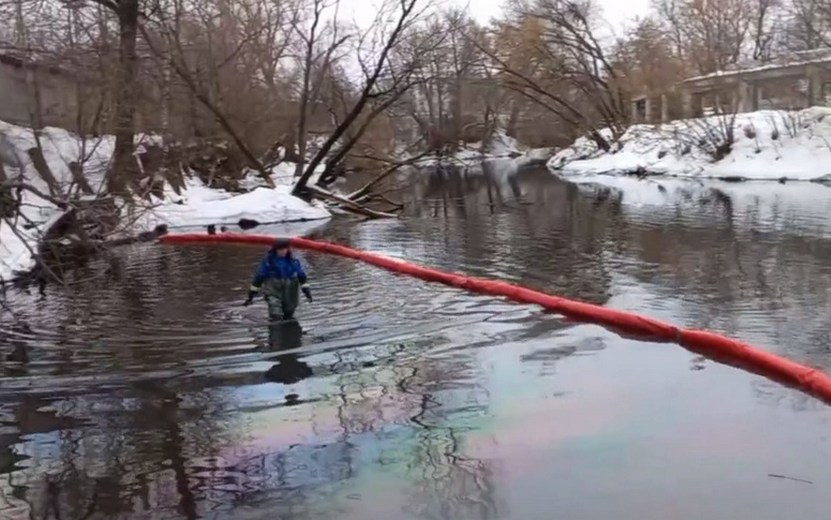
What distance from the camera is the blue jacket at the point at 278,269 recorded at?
11430 millimetres

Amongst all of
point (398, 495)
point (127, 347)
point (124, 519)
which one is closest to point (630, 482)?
point (398, 495)

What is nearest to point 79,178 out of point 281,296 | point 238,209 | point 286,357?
point 281,296

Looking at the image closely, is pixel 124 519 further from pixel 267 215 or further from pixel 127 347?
pixel 267 215

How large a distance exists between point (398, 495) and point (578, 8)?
67.6 meters

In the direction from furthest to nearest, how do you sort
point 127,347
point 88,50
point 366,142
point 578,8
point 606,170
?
1. point 578,8
2. point 606,170
3. point 366,142
4. point 88,50
5. point 127,347

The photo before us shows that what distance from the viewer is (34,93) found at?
20594 mm

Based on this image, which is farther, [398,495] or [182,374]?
[182,374]

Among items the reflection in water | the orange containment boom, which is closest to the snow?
the orange containment boom

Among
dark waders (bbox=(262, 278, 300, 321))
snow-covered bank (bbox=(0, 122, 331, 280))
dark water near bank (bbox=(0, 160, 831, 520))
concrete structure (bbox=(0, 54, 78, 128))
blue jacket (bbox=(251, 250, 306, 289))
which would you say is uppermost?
concrete structure (bbox=(0, 54, 78, 128))

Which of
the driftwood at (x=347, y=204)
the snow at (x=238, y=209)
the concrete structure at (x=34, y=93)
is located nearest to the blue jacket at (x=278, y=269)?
the concrete structure at (x=34, y=93)

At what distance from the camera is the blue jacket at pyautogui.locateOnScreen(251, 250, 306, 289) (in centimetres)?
1143

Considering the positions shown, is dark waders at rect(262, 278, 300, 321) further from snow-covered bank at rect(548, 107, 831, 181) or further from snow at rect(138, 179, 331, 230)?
snow-covered bank at rect(548, 107, 831, 181)

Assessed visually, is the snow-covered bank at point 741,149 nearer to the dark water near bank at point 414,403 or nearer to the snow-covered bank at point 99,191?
the snow-covered bank at point 99,191

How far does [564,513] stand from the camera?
18.9 feet
